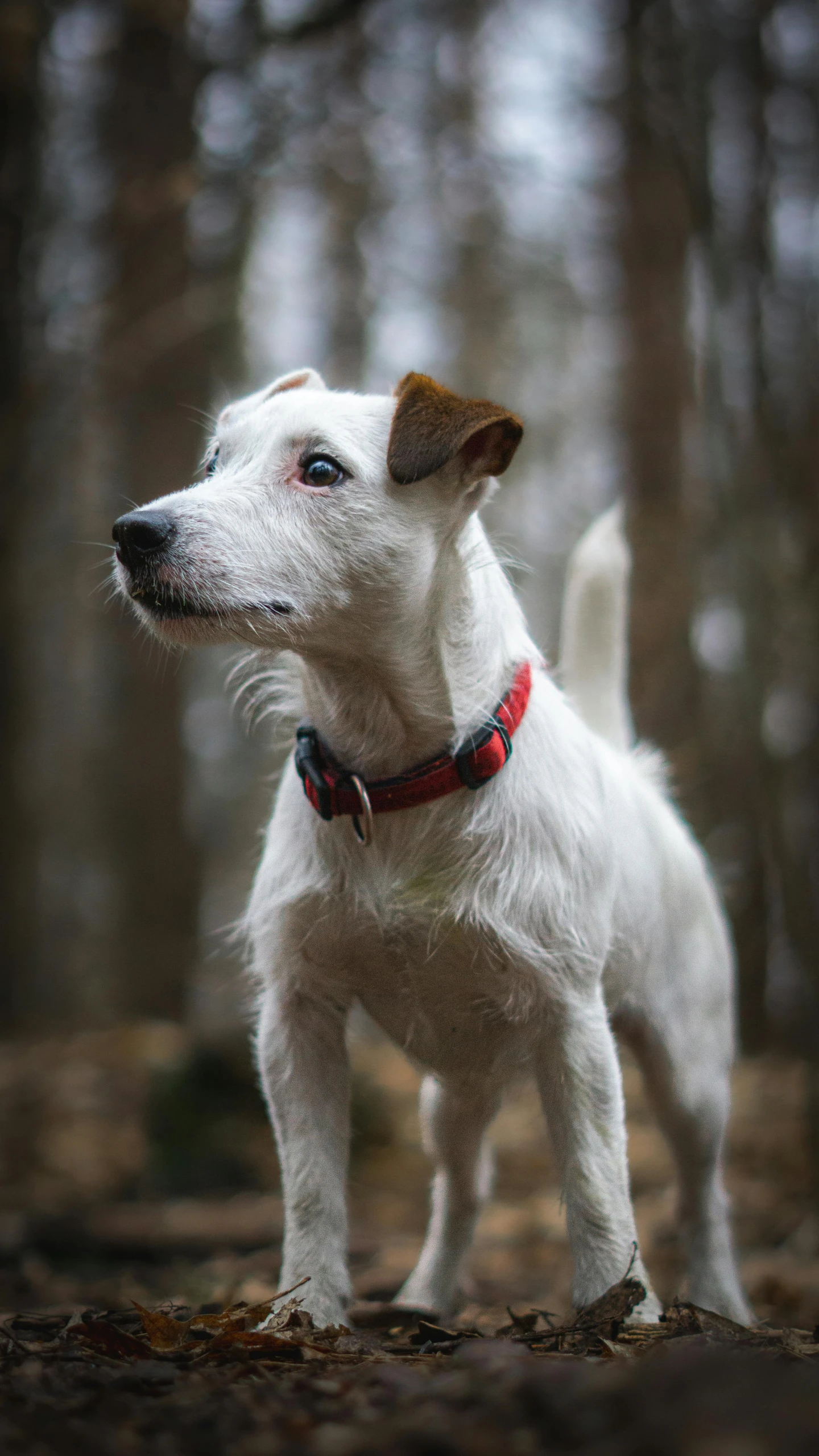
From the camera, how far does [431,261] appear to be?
42.7ft

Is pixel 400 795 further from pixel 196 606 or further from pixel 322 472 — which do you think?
pixel 322 472

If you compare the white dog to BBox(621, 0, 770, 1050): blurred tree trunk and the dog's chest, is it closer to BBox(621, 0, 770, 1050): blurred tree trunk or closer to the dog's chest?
the dog's chest

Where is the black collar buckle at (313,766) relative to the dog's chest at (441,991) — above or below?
above

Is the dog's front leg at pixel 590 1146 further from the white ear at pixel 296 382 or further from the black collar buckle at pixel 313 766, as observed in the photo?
the white ear at pixel 296 382

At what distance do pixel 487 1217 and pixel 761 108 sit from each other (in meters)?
Answer: 6.81

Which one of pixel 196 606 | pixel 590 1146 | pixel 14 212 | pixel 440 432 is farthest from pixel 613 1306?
pixel 14 212

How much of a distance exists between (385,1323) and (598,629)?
2.45 m

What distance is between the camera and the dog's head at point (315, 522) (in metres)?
2.86

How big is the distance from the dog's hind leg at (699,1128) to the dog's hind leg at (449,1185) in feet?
1.91

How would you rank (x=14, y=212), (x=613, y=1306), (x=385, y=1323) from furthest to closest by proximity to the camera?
(x=14, y=212), (x=385, y=1323), (x=613, y=1306)

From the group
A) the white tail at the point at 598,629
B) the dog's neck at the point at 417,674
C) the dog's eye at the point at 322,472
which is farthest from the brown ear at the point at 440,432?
the white tail at the point at 598,629

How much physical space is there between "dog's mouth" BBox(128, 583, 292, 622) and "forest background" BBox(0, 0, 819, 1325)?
2.84ft

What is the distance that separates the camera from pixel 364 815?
2.98 meters

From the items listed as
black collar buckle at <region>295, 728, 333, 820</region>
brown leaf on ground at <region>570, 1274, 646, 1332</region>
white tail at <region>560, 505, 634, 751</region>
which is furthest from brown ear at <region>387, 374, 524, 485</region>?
brown leaf on ground at <region>570, 1274, 646, 1332</region>
